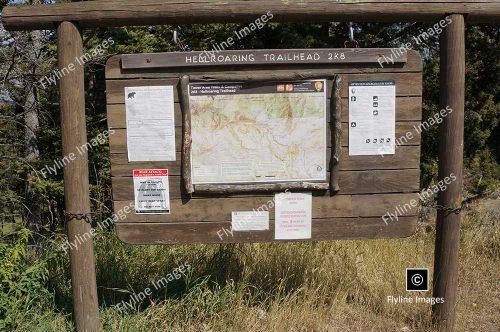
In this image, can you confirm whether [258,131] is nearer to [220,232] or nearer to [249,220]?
[249,220]

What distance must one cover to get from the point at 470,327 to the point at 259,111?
2487 millimetres

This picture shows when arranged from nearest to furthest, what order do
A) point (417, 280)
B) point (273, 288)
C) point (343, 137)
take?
point (343, 137), point (417, 280), point (273, 288)

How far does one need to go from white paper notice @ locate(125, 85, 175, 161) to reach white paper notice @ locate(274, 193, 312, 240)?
85 centimetres

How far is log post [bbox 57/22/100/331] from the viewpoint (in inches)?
130

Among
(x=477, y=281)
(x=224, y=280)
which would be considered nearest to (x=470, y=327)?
(x=477, y=281)

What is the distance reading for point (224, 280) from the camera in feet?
13.6

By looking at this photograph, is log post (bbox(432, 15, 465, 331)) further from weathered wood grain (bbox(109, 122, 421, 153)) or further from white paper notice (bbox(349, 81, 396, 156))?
white paper notice (bbox(349, 81, 396, 156))

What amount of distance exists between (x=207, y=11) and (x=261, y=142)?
0.99 meters

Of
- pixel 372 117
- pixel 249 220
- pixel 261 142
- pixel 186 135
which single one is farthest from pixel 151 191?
pixel 372 117

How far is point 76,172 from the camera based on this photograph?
3.36m

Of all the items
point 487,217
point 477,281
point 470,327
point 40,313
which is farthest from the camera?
point 487,217

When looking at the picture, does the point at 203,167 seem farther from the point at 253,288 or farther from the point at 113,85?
the point at 253,288

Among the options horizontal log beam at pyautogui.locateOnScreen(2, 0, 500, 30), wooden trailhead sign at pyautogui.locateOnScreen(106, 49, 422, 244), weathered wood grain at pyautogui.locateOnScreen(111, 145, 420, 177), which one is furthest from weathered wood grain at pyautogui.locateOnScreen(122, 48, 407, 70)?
weathered wood grain at pyautogui.locateOnScreen(111, 145, 420, 177)

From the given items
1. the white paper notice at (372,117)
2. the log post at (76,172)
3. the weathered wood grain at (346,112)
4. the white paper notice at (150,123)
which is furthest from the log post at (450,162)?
the log post at (76,172)
